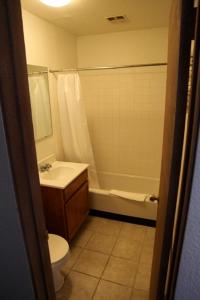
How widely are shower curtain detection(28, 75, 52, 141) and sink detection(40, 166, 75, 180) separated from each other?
0.41 m

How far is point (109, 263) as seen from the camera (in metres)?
2.01

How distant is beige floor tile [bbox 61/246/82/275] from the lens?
1.95m

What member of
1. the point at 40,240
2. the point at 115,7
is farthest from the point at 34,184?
the point at 115,7

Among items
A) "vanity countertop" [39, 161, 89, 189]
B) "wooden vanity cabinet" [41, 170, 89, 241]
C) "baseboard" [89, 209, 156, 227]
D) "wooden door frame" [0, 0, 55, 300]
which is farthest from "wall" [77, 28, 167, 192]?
"wooden door frame" [0, 0, 55, 300]

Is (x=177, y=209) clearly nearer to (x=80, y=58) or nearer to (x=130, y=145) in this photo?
(x=130, y=145)

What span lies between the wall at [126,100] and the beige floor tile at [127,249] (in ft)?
3.73

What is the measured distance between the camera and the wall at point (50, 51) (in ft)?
6.72

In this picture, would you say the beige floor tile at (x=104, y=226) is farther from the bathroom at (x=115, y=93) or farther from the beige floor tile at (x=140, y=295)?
the beige floor tile at (x=140, y=295)

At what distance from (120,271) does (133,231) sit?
59 cm

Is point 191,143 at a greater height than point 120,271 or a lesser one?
greater

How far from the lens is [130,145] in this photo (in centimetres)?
312

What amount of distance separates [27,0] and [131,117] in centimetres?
185

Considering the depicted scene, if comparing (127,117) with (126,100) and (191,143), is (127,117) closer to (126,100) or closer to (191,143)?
(126,100)

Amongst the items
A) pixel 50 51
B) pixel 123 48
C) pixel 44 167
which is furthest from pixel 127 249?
pixel 123 48
